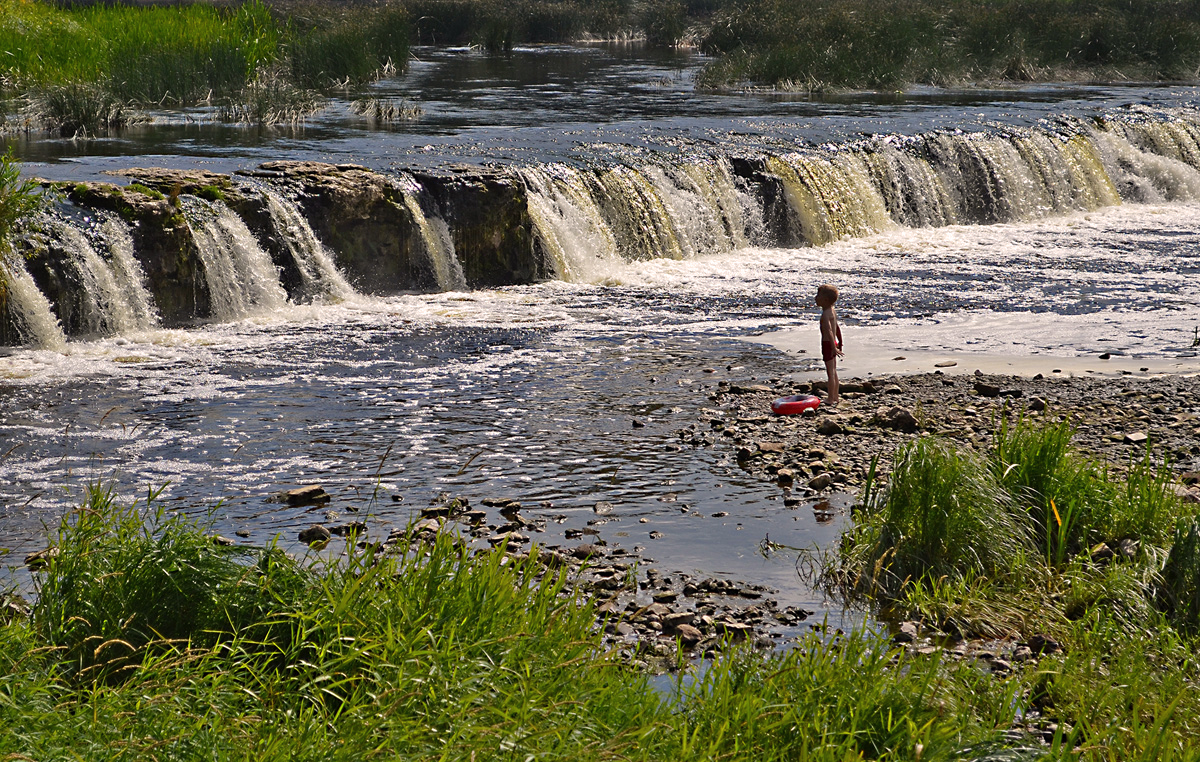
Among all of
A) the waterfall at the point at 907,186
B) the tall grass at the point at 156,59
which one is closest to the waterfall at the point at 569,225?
the waterfall at the point at 907,186

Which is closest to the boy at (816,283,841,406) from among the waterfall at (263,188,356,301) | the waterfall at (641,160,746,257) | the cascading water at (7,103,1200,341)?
the cascading water at (7,103,1200,341)

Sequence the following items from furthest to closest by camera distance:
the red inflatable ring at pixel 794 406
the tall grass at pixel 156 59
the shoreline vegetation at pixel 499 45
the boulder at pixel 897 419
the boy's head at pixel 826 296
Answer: the shoreline vegetation at pixel 499 45 → the tall grass at pixel 156 59 → the red inflatable ring at pixel 794 406 → the boy's head at pixel 826 296 → the boulder at pixel 897 419

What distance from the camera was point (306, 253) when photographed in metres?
14.0

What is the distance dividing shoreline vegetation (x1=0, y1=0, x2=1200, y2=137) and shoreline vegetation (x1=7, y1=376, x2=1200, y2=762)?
16190 millimetres

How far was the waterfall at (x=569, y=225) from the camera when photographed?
51.0ft

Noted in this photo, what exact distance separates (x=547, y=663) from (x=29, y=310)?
8799mm

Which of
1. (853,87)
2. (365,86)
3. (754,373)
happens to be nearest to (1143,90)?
(853,87)

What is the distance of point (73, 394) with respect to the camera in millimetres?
9828

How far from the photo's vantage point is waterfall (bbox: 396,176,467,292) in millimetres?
14914

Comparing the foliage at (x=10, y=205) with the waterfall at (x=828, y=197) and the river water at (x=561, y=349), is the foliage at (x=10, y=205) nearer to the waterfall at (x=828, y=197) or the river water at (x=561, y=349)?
the river water at (x=561, y=349)

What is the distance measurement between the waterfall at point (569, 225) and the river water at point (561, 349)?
0.06 meters

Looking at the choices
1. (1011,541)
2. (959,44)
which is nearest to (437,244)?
(1011,541)

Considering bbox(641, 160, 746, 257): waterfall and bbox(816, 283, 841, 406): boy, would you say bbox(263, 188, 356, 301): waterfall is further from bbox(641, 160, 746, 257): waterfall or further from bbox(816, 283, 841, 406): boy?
bbox(816, 283, 841, 406): boy

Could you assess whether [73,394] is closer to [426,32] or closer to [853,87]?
[853,87]
